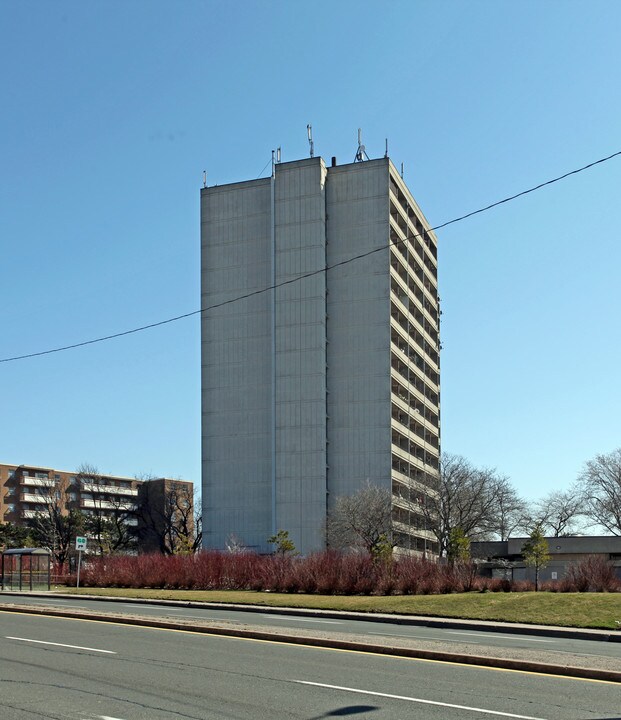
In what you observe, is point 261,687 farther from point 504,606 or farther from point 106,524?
point 106,524

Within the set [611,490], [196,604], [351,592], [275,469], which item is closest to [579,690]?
[196,604]

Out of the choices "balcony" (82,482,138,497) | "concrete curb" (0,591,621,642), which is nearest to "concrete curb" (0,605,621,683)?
"concrete curb" (0,591,621,642)

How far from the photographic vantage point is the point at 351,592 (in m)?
34.4

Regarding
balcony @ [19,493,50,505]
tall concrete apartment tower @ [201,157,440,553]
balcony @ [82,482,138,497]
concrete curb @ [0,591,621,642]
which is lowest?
concrete curb @ [0,591,621,642]

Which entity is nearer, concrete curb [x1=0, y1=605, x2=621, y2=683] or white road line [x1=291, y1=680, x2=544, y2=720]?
white road line [x1=291, y1=680, x2=544, y2=720]

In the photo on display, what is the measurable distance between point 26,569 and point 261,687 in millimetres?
43542

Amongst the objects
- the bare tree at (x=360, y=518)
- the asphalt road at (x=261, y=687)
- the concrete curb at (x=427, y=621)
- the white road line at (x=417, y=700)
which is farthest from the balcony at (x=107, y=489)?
the white road line at (x=417, y=700)

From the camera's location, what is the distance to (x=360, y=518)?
74438 mm

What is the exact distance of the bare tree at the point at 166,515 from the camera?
103 metres

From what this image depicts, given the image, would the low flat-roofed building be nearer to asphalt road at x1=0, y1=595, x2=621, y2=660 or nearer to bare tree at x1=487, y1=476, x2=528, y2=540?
bare tree at x1=487, y1=476, x2=528, y2=540

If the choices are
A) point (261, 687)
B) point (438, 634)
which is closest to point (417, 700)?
point (261, 687)

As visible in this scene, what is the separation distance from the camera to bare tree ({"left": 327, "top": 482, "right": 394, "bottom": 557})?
74.1 metres

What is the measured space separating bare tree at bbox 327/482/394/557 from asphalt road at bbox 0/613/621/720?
58534mm

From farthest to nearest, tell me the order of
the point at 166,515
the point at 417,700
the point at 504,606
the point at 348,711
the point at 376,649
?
the point at 166,515
the point at 504,606
the point at 376,649
the point at 417,700
the point at 348,711
